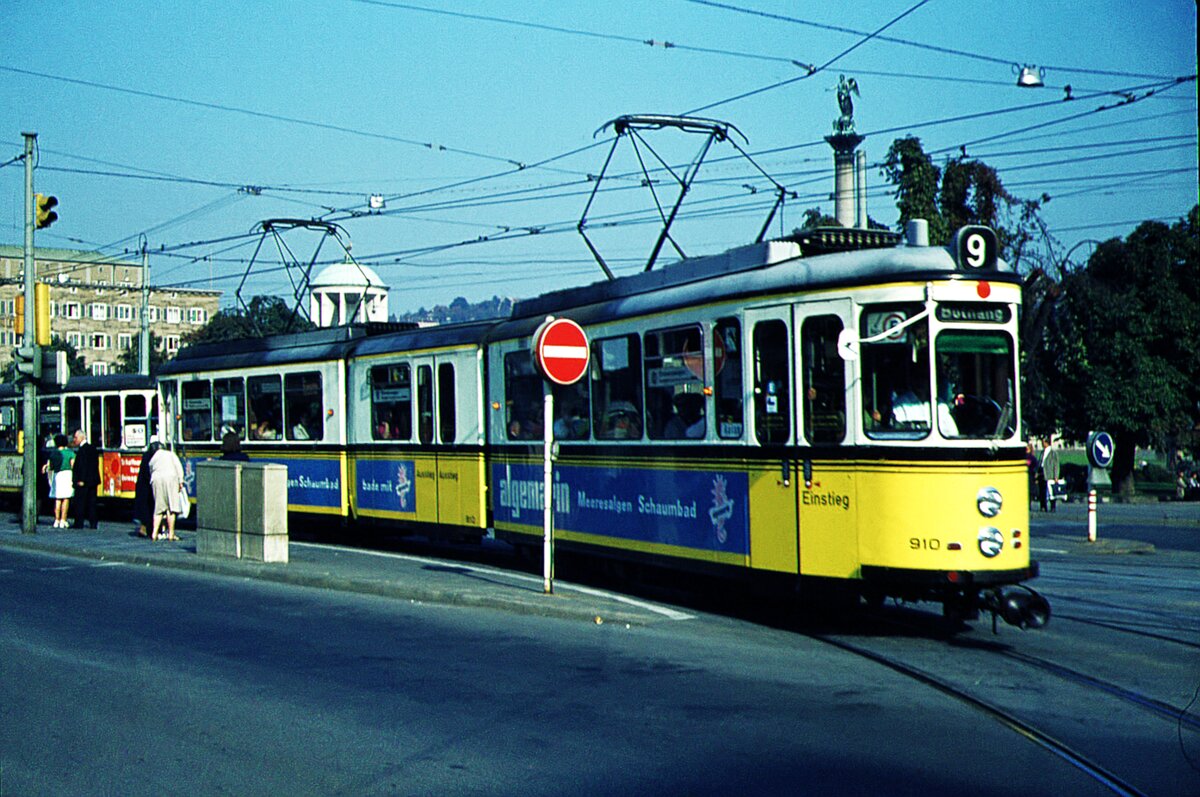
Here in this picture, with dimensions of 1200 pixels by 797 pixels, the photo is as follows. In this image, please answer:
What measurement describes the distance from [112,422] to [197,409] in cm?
519

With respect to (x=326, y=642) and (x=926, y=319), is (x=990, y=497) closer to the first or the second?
(x=926, y=319)

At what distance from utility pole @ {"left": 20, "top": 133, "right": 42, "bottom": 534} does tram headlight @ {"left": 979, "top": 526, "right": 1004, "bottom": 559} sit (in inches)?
716

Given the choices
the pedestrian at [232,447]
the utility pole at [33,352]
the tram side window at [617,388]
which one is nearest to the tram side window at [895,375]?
the tram side window at [617,388]

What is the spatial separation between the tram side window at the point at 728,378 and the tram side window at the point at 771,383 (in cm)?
23

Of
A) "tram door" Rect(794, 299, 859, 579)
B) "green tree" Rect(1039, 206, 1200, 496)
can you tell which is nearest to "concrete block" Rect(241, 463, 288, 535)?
"tram door" Rect(794, 299, 859, 579)

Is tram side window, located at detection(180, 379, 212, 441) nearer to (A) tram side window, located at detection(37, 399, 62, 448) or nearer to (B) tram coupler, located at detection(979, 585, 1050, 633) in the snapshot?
(A) tram side window, located at detection(37, 399, 62, 448)

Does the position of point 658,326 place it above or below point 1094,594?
above

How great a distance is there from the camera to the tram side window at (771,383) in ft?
38.0

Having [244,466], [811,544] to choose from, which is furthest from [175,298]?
[811,544]

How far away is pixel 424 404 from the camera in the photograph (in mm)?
18984

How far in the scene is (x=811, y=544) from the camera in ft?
37.1

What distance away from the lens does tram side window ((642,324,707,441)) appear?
12.7m

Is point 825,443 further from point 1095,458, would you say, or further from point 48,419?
point 48,419

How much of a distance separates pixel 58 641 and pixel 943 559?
23.1 ft
